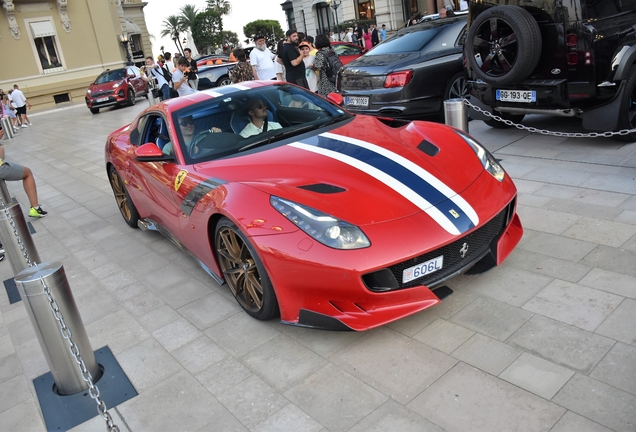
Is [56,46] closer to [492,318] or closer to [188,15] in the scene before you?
[492,318]

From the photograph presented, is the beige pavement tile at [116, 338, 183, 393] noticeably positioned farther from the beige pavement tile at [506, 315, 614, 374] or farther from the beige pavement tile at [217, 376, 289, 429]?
the beige pavement tile at [506, 315, 614, 374]

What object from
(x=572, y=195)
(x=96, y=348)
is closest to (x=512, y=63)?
(x=572, y=195)

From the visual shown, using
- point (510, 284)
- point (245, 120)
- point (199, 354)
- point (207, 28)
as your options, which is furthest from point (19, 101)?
point (207, 28)

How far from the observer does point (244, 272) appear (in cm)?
360

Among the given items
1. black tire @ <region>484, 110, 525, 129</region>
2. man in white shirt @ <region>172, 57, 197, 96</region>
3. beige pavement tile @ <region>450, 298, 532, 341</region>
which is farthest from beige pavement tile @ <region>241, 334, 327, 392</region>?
man in white shirt @ <region>172, 57, 197, 96</region>

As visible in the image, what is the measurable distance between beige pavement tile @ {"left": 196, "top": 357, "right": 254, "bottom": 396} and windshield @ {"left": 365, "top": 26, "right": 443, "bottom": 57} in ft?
19.4

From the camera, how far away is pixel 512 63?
240 inches

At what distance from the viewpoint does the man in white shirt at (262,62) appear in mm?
10328

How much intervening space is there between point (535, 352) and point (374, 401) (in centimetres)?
88

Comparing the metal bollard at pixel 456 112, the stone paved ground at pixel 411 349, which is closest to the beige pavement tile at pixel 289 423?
the stone paved ground at pixel 411 349

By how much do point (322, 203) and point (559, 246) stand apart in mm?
1885

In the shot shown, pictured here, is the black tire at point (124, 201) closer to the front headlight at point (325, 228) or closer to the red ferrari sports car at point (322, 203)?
the red ferrari sports car at point (322, 203)

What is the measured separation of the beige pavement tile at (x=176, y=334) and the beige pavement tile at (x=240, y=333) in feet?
0.37

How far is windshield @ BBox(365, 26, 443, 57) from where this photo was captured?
800 cm
